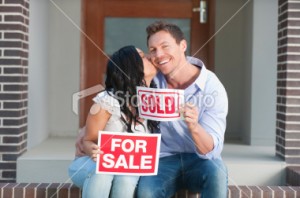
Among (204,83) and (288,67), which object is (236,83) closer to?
(288,67)

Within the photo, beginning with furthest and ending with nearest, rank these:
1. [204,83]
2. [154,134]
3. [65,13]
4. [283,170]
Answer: [65,13] → [283,170] → [204,83] → [154,134]

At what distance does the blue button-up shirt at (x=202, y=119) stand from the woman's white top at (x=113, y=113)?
19cm

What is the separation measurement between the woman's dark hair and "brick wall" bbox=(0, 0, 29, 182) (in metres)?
1.68

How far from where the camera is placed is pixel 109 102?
2.76 m

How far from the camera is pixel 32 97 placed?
5066 millimetres

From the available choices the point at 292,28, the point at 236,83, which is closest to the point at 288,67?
the point at 292,28

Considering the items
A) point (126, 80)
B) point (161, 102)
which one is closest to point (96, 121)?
point (126, 80)

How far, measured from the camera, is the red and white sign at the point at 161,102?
2578 millimetres

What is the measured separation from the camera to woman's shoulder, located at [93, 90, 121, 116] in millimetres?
2750

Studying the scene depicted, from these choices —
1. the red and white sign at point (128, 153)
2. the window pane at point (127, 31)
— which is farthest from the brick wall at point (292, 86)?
the red and white sign at point (128, 153)

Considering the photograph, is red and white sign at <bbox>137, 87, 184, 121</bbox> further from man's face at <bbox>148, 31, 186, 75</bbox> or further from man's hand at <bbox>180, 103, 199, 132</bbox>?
man's face at <bbox>148, 31, 186, 75</bbox>

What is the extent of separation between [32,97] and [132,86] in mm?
2447

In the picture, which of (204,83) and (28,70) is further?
(28,70)

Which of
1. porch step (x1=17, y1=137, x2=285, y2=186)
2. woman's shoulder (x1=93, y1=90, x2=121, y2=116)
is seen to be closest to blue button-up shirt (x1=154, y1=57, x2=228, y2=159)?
woman's shoulder (x1=93, y1=90, x2=121, y2=116)
